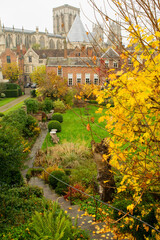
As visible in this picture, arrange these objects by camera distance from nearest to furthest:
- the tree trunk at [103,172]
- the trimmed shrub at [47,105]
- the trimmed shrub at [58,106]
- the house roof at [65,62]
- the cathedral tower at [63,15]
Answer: the tree trunk at [103,172], the trimmed shrub at [47,105], the trimmed shrub at [58,106], the house roof at [65,62], the cathedral tower at [63,15]

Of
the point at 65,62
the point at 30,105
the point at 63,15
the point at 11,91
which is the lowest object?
the point at 30,105

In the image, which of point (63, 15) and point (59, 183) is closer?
point (59, 183)

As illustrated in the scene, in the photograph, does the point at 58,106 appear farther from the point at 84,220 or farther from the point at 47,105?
the point at 84,220

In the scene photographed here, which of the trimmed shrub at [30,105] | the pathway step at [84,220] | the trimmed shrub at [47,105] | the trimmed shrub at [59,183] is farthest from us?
the trimmed shrub at [47,105]

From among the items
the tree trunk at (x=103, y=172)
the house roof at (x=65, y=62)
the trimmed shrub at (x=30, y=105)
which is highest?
the house roof at (x=65, y=62)

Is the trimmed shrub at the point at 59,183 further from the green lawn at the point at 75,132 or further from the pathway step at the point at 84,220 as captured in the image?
the green lawn at the point at 75,132

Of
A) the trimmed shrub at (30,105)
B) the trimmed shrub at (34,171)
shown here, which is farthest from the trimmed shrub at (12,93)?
the trimmed shrub at (34,171)

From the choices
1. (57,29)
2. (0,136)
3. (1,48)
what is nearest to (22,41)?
(57,29)

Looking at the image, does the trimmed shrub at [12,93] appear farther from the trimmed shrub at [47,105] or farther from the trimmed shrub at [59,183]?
the trimmed shrub at [59,183]

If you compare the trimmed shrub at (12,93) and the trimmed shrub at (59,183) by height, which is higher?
the trimmed shrub at (12,93)

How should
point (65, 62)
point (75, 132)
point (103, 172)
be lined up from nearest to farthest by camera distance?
1. point (103, 172)
2. point (75, 132)
3. point (65, 62)

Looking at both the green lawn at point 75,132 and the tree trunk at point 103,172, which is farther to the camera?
the green lawn at point 75,132

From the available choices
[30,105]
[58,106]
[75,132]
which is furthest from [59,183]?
[58,106]

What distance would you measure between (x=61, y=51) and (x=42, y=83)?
23501 millimetres
